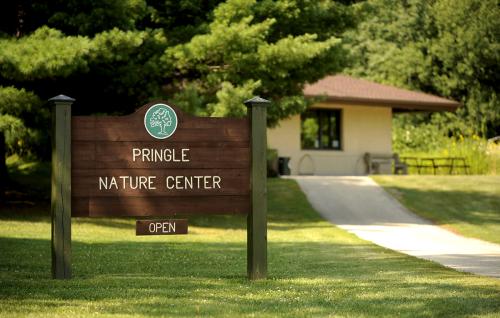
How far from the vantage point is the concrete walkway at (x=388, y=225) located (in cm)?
1379

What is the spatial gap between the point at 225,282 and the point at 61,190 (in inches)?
88.6

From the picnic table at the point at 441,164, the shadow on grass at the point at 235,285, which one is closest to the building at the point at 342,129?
the picnic table at the point at 441,164

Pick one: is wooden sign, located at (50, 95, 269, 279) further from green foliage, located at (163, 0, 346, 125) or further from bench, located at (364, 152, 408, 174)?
bench, located at (364, 152, 408, 174)

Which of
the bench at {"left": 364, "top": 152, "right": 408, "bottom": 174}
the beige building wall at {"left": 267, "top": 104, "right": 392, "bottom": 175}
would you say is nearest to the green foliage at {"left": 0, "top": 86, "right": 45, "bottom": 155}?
the beige building wall at {"left": 267, "top": 104, "right": 392, "bottom": 175}

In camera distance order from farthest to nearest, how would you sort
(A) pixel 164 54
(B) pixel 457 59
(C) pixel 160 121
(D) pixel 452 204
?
(B) pixel 457 59 → (D) pixel 452 204 → (A) pixel 164 54 → (C) pixel 160 121

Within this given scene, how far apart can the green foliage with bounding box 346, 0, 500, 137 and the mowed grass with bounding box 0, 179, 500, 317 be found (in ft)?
92.2

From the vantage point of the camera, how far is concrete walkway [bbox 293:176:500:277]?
1379cm

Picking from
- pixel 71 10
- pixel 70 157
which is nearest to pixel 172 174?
pixel 70 157

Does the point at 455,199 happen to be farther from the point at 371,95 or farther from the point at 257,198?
the point at 257,198

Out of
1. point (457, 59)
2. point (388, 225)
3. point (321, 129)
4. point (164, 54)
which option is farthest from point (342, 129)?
point (164, 54)

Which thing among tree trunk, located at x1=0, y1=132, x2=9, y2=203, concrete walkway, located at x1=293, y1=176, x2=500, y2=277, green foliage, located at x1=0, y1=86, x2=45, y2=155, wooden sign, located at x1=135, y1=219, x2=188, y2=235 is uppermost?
green foliage, located at x1=0, y1=86, x2=45, y2=155

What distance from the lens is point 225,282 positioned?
10.1 meters

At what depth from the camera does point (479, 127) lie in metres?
44.1

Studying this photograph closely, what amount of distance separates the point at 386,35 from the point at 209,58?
30.0 metres
